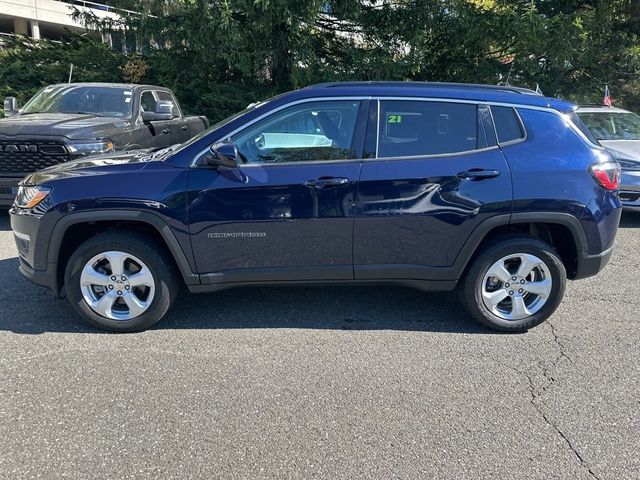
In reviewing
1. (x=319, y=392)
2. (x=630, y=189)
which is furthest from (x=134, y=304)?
(x=630, y=189)

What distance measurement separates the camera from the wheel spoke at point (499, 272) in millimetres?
3750

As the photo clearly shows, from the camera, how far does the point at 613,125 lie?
7848mm

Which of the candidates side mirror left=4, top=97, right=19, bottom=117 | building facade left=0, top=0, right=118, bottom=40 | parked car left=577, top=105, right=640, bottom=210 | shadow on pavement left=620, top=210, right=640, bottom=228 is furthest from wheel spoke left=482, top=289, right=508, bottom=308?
building facade left=0, top=0, right=118, bottom=40

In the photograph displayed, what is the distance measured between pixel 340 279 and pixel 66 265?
6.75ft

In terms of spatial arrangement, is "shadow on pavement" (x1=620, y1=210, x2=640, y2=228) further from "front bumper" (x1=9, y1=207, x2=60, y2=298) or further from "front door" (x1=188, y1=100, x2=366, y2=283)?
"front bumper" (x1=9, y1=207, x2=60, y2=298)

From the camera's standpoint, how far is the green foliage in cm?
1040

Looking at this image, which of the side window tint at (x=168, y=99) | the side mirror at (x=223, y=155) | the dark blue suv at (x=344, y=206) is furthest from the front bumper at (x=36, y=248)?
the side window tint at (x=168, y=99)

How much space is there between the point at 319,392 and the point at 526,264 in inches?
73.2

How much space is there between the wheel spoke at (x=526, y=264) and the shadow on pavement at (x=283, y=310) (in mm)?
530

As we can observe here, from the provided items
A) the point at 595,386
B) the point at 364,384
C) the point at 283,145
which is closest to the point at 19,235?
the point at 283,145

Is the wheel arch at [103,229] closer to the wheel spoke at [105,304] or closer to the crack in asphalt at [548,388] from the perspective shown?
the wheel spoke at [105,304]

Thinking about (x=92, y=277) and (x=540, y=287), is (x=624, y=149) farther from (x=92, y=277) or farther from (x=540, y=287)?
(x=92, y=277)

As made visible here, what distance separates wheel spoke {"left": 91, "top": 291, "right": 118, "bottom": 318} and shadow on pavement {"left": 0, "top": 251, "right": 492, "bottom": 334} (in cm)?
18

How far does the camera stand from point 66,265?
377 centimetres
